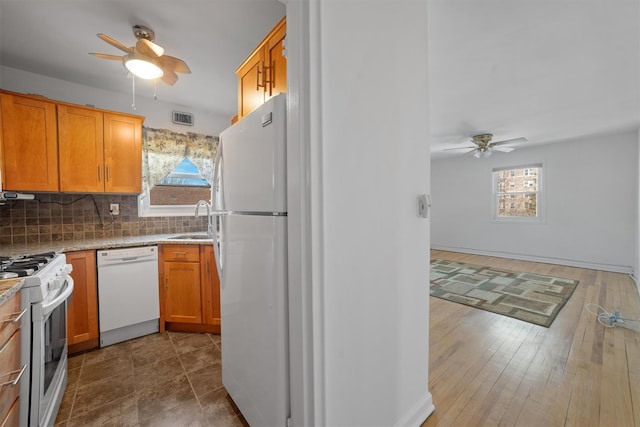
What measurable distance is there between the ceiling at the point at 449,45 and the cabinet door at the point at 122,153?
0.44 metres

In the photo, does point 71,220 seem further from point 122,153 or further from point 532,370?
point 532,370

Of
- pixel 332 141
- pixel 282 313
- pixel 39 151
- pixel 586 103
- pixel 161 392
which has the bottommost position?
pixel 161 392

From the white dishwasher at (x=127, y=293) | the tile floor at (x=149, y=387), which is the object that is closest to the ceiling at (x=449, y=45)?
the white dishwasher at (x=127, y=293)

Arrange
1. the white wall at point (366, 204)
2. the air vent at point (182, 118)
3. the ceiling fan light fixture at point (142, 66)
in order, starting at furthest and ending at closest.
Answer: the air vent at point (182, 118)
the ceiling fan light fixture at point (142, 66)
the white wall at point (366, 204)

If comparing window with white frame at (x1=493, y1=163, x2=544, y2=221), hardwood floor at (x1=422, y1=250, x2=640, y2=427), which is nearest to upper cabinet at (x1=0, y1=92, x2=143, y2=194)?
hardwood floor at (x1=422, y1=250, x2=640, y2=427)

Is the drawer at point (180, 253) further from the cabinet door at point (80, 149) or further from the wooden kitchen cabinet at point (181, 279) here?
the cabinet door at point (80, 149)

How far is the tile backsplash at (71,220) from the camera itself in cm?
231

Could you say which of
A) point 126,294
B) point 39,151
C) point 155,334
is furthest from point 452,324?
point 39,151

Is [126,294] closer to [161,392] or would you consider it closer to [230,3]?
[161,392]

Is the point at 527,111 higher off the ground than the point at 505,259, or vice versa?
the point at 527,111

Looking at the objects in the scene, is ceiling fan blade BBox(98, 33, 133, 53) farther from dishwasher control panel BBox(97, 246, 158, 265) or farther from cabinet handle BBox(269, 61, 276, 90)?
dishwasher control panel BBox(97, 246, 158, 265)

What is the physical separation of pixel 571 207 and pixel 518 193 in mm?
834

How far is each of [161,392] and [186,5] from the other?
2.48 metres

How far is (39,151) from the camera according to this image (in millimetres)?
2193
